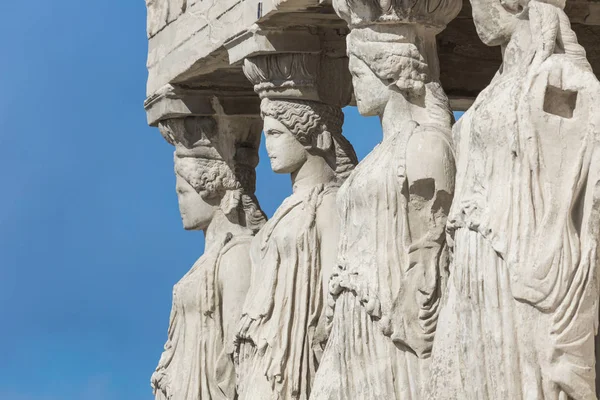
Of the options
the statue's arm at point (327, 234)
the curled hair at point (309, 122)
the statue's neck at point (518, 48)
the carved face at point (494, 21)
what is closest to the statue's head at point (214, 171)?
the curled hair at point (309, 122)

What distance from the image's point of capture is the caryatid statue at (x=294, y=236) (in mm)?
10344

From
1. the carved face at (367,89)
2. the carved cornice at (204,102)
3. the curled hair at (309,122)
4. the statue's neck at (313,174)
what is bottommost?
the carved face at (367,89)

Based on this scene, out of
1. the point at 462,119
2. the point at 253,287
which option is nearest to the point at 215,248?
the point at 253,287

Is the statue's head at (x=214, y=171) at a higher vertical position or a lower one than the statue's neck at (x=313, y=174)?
higher

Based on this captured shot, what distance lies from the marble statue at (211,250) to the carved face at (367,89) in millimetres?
2527

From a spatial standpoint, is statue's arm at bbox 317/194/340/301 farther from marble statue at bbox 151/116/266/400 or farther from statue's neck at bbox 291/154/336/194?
marble statue at bbox 151/116/266/400

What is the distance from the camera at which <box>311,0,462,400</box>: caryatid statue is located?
8.75m

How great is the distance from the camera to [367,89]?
9164 mm

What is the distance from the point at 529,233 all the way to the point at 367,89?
1.85m

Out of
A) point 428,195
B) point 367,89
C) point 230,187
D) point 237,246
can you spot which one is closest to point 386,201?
point 428,195

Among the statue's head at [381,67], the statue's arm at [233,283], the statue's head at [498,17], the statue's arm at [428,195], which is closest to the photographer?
the statue's head at [498,17]

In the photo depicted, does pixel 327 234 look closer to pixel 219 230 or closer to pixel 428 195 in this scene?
pixel 428 195

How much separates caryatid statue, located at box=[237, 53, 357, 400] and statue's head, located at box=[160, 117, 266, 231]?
117 centimetres

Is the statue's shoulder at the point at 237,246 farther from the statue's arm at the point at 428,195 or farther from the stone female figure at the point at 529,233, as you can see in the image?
the stone female figure at the point at 529,233
